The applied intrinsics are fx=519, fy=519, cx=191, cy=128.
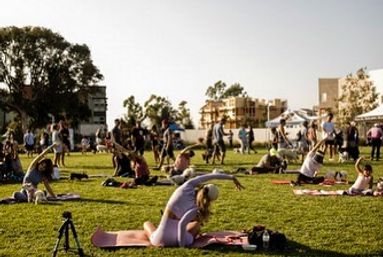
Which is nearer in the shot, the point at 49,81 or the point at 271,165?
the point at 271,165

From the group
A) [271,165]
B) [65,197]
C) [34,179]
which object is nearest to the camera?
[34,179]

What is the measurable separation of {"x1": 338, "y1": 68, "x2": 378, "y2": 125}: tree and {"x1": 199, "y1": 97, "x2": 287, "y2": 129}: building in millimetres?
Result: 50479

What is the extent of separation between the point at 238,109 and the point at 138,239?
101 m

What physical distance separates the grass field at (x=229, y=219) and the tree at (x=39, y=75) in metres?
40.5

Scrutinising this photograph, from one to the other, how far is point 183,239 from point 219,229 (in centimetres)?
131

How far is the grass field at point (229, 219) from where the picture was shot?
267 inches

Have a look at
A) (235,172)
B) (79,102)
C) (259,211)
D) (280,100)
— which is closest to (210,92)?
(280,100)

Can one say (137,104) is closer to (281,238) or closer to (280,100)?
(280,100)

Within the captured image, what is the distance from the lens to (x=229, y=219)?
29.0 ft

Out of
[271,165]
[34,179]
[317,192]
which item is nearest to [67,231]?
[34,179]

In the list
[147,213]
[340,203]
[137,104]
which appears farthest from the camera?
[137,104]

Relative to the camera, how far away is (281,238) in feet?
22.6

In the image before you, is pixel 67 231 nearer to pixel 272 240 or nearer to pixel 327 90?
pixel 272 240

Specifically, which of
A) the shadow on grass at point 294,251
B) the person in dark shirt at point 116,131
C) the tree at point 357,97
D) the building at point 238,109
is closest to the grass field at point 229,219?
the shadow on grass at point 294,251
